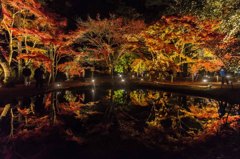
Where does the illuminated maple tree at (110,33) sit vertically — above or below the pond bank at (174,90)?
above

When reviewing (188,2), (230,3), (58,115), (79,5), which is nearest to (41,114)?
(58,115)

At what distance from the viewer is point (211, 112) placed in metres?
14.6

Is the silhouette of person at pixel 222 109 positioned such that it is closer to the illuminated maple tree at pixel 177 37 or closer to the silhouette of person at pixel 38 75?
the illuminated maple tree at pixel 177 37

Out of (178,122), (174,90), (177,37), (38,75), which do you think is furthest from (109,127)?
(177,37)

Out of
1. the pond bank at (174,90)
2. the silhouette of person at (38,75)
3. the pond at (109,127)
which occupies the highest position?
the silhouette of person at (38,75)

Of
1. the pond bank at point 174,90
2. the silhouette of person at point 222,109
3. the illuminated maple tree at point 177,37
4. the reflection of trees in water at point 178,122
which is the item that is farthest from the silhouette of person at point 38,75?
the silhouette of person at point 222,109

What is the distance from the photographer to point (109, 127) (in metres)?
11.5

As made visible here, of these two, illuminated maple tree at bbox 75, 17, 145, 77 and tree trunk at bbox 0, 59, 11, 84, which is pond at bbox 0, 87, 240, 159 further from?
illuminated maple tree at bbox 75, 17, 145, 77

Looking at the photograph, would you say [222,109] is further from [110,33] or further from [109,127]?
[110,33]

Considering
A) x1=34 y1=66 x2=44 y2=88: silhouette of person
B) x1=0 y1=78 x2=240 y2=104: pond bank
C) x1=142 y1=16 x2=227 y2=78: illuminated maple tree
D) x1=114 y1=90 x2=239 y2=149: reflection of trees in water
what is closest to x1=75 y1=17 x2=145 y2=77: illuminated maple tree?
x1=142 y1=16 x2=227 y2=78: illuminated maple tree

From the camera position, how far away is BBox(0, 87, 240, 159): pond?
8.43 meters

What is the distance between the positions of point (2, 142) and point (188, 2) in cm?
1883

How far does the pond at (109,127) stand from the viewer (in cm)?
843

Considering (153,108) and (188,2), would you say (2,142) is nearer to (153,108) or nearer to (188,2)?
(153,108)
